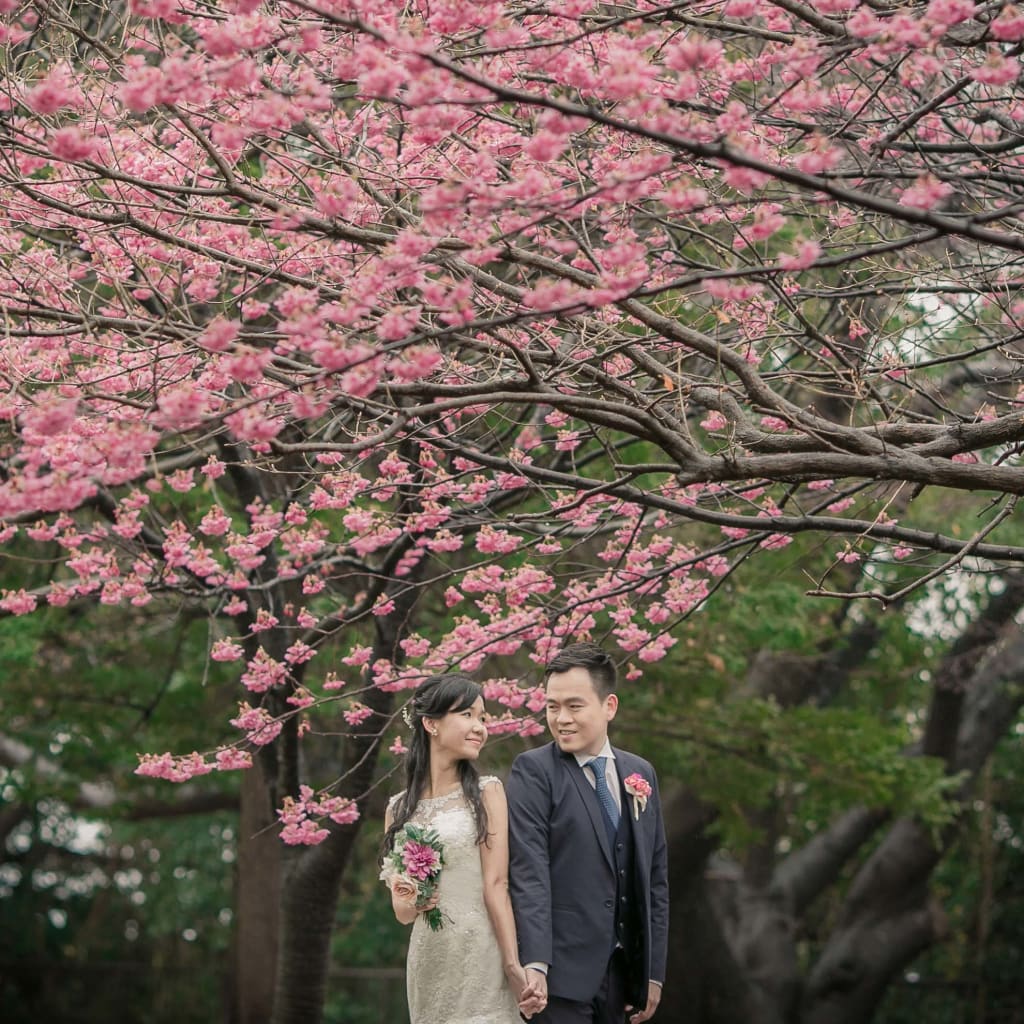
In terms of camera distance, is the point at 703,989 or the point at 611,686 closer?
the point at 611,686

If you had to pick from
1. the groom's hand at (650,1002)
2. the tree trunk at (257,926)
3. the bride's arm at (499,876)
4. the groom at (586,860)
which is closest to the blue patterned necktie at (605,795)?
the groom at (586,860)

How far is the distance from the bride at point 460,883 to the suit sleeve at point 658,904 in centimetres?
45

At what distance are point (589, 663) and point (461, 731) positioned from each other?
0.43 meters

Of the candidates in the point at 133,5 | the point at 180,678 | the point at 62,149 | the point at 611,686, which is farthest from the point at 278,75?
the point at 180,678

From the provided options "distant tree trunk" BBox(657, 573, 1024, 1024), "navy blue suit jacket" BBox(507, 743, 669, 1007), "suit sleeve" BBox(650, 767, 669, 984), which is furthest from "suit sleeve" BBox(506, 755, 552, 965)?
"distant tree trunk" BBox(657, 573, 1024, 1024)

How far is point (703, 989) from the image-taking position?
11.0 m

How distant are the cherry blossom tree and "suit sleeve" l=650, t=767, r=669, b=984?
3.19 feet

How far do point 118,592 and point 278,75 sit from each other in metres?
2.13

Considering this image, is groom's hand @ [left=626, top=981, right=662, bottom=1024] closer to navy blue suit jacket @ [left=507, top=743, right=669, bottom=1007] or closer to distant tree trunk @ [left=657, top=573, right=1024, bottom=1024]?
navy blue suit jacket @ [left=507, top=743, right=669, bottom=1007]

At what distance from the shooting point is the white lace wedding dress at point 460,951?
4039 millimetres

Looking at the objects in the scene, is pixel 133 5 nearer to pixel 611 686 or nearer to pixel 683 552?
pixel 611 686

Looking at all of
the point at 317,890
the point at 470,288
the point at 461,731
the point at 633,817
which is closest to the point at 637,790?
the point at 633,817

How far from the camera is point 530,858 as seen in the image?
4.05 meters

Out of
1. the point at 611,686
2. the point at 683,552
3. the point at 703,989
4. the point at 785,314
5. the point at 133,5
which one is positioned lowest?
the point at 703,989
